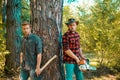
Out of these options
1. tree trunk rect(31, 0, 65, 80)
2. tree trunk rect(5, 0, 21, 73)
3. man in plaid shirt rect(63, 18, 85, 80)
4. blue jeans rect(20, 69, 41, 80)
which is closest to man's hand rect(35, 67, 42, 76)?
blue jeans rect(20, 69, 41, 80)

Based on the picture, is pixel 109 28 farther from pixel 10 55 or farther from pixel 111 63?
pixel 10 55

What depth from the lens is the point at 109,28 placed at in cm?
1481

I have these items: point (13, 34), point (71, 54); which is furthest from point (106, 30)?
point (71, 54)

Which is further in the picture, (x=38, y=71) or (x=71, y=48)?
(x=71, y=48)

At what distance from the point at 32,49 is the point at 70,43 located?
0.89 meters

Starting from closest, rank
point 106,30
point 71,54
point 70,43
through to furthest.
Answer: point 71,54 < point 70,43 < point 106,30

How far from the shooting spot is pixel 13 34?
41.5 feet

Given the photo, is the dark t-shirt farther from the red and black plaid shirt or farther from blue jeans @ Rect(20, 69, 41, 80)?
the red and black plaid shirt

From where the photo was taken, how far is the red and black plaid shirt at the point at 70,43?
624 cm

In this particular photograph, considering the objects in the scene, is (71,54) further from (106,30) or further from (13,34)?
(106,30)

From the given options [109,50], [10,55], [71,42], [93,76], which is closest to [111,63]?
[109,50]

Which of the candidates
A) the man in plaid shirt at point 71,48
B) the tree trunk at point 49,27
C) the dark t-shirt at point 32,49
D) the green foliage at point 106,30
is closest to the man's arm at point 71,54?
the man in plaid shirt at point 71,48

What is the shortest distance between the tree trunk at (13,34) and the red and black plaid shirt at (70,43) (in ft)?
21.5

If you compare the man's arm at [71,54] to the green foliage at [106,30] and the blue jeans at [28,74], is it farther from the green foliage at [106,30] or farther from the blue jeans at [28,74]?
the green foliage at [106,30]
